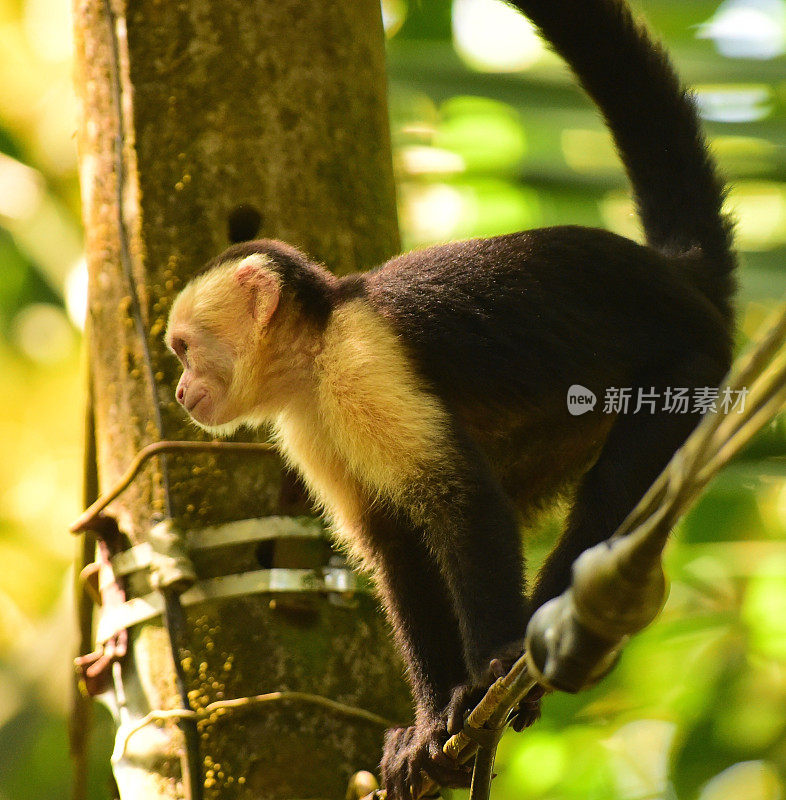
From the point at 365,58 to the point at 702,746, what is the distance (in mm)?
3453

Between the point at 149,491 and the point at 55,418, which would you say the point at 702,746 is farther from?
the point at 55,418

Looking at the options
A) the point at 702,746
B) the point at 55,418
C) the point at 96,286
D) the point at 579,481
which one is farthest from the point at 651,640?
the point at 55,418

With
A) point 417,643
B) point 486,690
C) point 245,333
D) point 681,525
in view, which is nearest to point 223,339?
point 245,333

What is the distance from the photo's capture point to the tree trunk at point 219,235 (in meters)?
2.65

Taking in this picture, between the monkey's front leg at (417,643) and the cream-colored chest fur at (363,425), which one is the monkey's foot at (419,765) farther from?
the cream-colored chest fur at (363,425)

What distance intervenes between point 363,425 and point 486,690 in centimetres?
72

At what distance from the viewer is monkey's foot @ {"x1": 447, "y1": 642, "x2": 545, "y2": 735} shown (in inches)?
87.8

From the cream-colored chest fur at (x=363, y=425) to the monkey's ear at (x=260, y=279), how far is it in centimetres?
17

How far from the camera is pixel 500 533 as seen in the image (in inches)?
97.6

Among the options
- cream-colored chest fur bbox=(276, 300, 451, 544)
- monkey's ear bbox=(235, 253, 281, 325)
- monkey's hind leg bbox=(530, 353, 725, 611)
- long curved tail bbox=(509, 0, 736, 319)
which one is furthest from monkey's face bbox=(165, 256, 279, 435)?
long curved tail bbox=(509, 0, 736, 319)

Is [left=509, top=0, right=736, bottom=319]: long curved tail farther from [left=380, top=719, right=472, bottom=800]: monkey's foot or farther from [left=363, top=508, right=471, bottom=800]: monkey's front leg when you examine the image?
[left=380, top=719, right=472, bottom=800]: monkey's foot

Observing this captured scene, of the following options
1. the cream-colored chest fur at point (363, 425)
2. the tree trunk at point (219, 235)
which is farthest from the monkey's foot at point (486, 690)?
the cream-colored chest fur at point (363, 425)

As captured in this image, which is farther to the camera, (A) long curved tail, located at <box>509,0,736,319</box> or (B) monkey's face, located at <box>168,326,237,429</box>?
(A) long curved tail, located at <box>509,0,736,319</box>

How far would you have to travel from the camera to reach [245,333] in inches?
119
